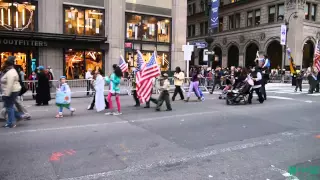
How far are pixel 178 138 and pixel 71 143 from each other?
8.12 feet

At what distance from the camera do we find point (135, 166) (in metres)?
4.92

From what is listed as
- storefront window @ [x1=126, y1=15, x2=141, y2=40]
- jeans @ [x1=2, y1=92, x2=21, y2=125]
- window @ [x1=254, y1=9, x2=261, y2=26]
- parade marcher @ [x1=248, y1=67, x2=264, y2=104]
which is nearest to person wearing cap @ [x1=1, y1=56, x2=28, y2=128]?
jeans @ [x1=2, y1=92, x2=21, y2=125]

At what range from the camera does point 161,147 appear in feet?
19.8

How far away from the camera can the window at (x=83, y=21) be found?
70.8ft

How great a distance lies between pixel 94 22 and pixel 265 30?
1057 inches

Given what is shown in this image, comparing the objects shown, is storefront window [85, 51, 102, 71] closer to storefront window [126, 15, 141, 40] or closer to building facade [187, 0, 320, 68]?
storefront window [126, 15, 141, 40]

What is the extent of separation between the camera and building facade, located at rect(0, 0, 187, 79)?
782 inches

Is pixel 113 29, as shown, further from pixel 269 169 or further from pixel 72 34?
pixel 269 169

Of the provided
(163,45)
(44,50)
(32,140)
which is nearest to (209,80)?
(163,45)

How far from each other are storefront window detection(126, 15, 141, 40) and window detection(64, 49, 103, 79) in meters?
3.29

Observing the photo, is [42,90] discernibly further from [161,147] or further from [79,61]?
[79,61]

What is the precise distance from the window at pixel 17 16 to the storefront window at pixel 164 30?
417 inches

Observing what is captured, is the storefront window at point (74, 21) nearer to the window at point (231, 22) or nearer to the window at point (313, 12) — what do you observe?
the window at point (231, 22)

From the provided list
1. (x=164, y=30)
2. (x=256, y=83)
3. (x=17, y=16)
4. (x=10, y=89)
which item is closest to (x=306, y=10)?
(x=164, y=30)
